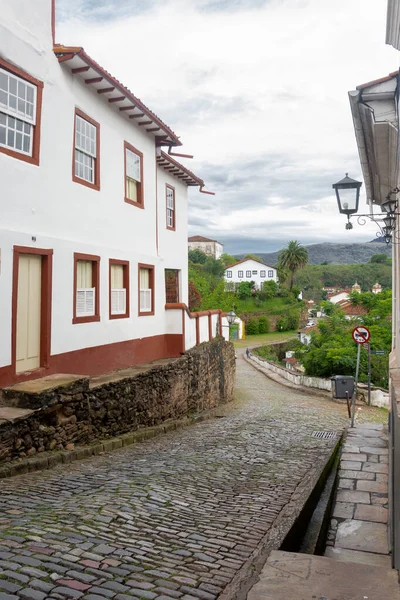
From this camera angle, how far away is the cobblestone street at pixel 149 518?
144 inches

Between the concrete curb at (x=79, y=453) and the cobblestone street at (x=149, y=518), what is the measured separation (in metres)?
0.19

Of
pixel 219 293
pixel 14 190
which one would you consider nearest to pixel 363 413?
pixel 14 190

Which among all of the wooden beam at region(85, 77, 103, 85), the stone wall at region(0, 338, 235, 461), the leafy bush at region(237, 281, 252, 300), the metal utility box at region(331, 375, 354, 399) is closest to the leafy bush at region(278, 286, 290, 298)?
the leafy bush at region(237, 281, 252, 300)

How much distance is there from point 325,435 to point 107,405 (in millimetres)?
5310

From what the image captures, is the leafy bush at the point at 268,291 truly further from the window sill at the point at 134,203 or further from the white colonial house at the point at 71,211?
the window sill at the point at 134,203

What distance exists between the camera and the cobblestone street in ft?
12.0

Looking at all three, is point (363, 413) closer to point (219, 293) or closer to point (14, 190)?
point (14, 190)

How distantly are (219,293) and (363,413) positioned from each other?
32.4m

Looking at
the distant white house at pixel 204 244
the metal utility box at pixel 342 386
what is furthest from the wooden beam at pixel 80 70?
the distant white house at pixel 204 244

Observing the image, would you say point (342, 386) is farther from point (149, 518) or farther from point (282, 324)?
point (282, 324)

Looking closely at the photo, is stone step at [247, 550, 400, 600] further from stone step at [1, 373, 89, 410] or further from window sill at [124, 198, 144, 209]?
window sill at [124, 198, 144, 209]

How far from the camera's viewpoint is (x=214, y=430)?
12.1 m

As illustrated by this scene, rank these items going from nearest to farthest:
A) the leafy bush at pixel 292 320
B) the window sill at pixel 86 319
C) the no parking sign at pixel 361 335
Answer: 1. the window sill at pixel 86 319
2. the no parking sign at pixel 361 335
3. the leafy bush at pixel 292 320

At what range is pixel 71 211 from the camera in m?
9.99
